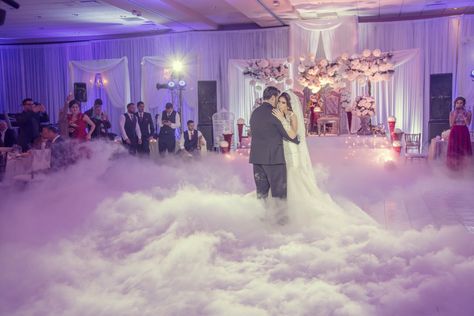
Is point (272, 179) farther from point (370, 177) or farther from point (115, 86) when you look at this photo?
point (115, 86)

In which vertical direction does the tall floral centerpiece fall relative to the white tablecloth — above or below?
above

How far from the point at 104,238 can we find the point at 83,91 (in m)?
10.9

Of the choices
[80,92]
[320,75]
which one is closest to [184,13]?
[320,75]

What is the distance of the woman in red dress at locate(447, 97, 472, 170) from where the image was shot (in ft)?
30.4

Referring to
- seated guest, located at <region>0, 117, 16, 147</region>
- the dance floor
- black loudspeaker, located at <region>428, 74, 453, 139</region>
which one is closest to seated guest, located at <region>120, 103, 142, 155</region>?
seated guest, located at <region>0, 117, 16, 147</region>

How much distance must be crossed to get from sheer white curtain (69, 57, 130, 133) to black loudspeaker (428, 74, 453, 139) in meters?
8.67

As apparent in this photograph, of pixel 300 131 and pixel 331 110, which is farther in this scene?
pixel 331 110

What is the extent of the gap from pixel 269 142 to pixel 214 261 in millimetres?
1394

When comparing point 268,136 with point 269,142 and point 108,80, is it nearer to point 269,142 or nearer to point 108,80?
point 269,142

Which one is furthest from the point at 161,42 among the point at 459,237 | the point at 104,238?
the point at 459,237

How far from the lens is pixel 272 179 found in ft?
17.8

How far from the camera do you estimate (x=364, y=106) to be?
1125cm

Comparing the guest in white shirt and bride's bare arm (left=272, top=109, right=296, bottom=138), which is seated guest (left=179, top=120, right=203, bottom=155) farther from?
bride's bare arm (left=272, top=109, right=296, bottom=138)

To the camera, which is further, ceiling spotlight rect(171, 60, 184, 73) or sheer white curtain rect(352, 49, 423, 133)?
ceiling spotlight rect(171, 60, 184, 73)
